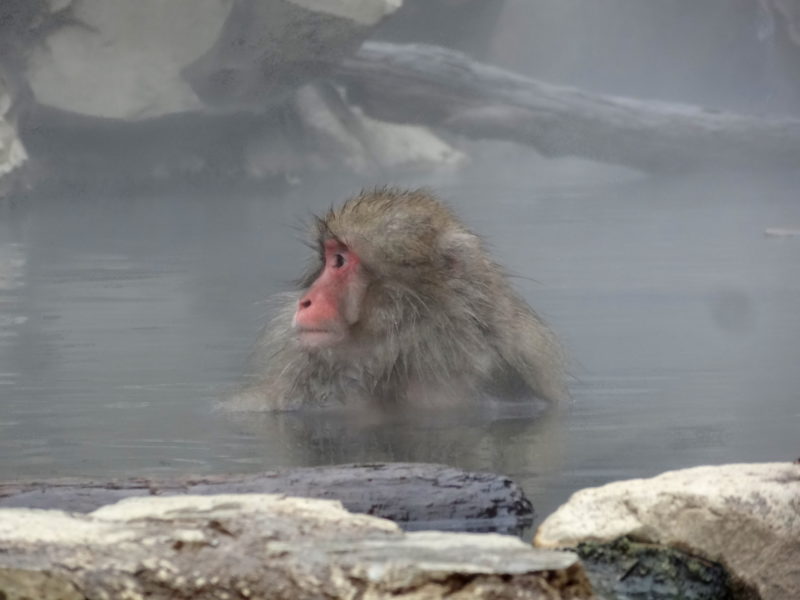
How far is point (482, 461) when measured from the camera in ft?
12.3

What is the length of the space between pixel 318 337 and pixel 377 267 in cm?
24

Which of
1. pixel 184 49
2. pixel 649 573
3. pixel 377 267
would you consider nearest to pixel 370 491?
pixel 649 573

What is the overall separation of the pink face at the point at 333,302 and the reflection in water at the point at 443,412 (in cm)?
21

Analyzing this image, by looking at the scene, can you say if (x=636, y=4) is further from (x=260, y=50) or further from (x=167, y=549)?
(x=167, y=549)

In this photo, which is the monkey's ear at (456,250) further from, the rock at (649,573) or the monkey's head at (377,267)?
the rock at (649,573)

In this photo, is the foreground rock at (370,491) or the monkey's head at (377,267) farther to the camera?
the monkey's head at (377,267)

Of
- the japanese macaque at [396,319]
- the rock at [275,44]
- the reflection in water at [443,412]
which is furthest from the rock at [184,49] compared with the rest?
the japanese macaque at [396,319]

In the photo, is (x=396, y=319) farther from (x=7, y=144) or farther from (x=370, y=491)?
(x=7, y=144)

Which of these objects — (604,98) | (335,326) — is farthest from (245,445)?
(604,98)

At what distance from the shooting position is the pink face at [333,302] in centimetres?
450

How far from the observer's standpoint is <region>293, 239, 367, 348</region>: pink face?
4504mm

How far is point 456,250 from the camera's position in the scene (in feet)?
15.1

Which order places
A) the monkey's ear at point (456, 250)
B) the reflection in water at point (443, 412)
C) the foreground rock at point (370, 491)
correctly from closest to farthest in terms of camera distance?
1. the foreground rock at point (370, 491)
2. the reflection in water at point (443, 412)
3. the monkey's ear at point (456, 250)

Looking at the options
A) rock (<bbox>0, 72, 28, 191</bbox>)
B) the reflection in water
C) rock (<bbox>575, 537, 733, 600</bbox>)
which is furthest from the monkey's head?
rock (<bbox>0, 72, 28, 191</bbox>)
